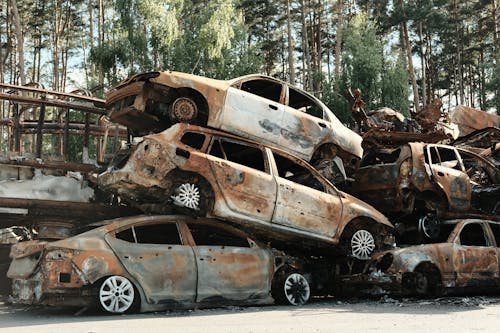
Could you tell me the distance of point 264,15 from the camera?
3609cm

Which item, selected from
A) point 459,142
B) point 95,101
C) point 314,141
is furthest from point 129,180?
point 459,142

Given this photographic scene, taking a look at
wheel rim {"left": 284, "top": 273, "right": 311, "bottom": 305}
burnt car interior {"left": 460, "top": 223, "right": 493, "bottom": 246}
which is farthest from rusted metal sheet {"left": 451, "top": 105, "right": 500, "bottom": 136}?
wheel rim {"left": 284, "top": 273, "right": 311, "bottom": 305}

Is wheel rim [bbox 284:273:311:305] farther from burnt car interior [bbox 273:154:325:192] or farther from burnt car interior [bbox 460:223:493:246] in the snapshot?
burnt car interior [bbox 460:223:493:246]

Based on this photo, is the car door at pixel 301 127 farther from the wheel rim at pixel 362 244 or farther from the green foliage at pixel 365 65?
the green foliage at pixel 365 65

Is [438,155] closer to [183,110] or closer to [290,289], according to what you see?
[290,289]

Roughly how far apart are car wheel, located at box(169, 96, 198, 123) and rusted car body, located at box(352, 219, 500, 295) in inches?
151

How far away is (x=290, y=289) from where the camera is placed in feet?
27.6

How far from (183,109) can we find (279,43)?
29.9 meters

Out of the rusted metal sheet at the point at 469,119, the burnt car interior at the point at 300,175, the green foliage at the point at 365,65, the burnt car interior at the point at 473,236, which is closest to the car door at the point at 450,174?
the burnt car interior at the point at 473,236

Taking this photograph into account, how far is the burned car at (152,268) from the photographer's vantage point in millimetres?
6648

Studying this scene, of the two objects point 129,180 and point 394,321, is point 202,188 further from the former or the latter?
point 394,321

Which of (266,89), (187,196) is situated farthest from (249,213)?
(266,89)

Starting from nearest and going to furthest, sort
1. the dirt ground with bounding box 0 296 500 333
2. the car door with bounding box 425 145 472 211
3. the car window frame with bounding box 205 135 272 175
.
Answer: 1. the dirt ground with bounding box 0 296 500 333
2. the car window frame with bounding box 205 135 272 175
3. the car door with bounding box 425 145 472 211

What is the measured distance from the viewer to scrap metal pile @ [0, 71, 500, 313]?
698 centimetres
